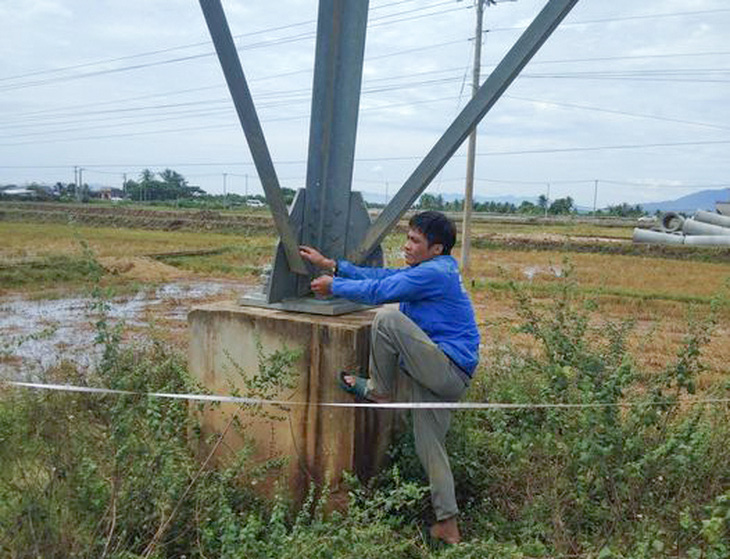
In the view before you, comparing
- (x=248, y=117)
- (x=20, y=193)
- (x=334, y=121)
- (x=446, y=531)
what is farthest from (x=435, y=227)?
(x=20, y=193)

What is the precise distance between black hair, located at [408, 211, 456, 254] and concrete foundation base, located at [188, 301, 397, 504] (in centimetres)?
A: 68

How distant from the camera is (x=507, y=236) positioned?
33.6 metres

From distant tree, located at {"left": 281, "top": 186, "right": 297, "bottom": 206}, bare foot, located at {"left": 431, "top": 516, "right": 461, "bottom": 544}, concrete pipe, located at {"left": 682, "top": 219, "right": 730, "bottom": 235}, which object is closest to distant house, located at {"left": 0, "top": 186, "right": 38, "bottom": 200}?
concrete pipe, located at {"left": 682, "top": 219, "right": 730, "bottom": 235}

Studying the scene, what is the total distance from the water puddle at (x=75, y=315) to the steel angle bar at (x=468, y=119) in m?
4.65

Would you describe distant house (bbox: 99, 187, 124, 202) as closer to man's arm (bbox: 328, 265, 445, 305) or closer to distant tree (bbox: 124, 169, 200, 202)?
distant tree (bbox: 124, 169, 200, 202)

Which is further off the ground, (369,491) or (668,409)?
(668,409)

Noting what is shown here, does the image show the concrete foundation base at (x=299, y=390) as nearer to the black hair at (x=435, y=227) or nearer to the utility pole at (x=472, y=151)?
the black hair at (x=435, y=227)

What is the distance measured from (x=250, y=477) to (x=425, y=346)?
133 centimetres

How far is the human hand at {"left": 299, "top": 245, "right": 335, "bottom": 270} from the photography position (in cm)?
412

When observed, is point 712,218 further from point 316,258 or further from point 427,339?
point 427,339

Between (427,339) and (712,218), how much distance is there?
37043mm

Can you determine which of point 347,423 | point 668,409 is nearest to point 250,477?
point 347,423

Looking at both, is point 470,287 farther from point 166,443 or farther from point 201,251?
point 166,443

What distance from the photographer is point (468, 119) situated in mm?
3814
